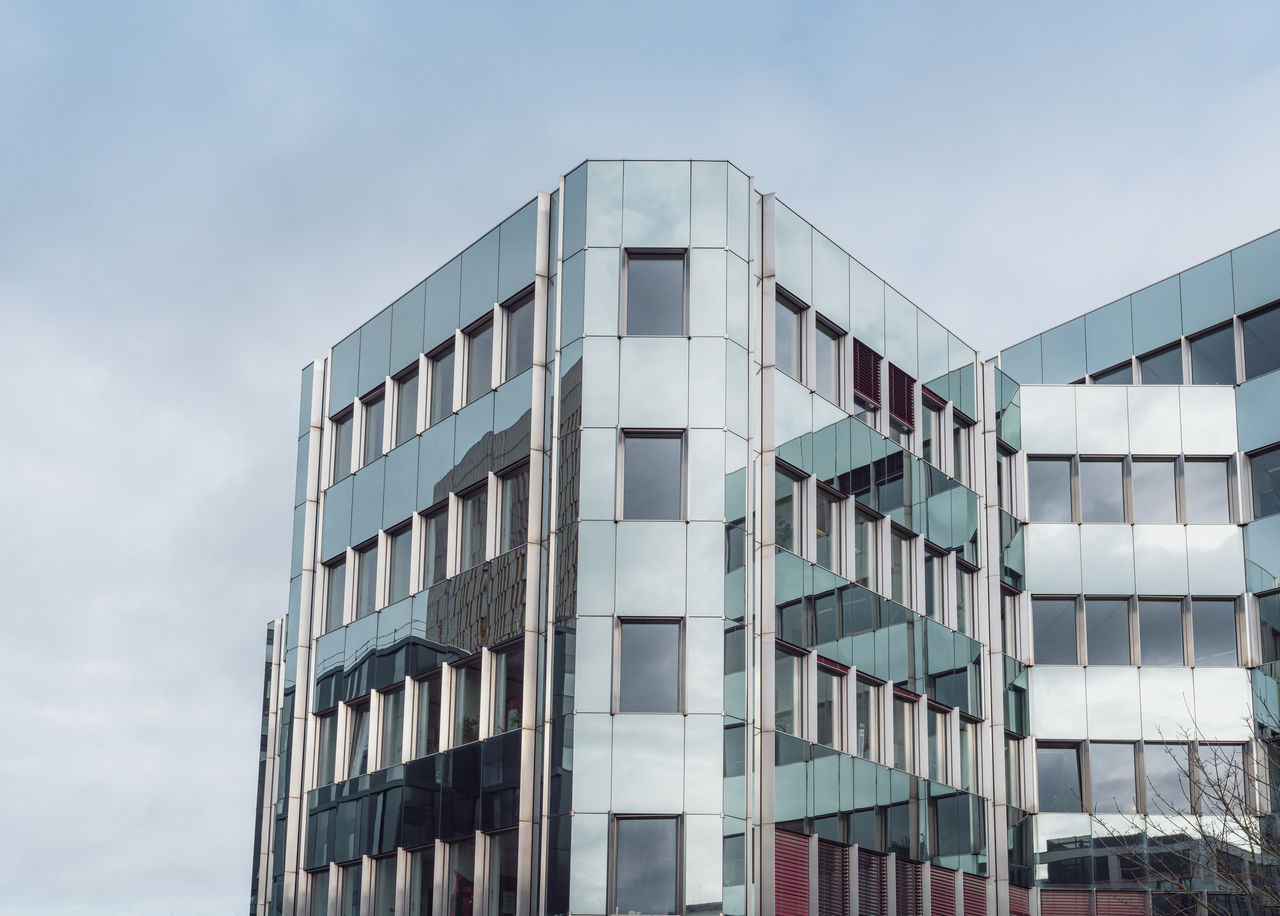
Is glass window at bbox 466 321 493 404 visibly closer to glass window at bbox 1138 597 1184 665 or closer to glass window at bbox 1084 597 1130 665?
glass window at bbox 1084 597 1130 665

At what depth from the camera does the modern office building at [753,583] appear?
32.2 metres

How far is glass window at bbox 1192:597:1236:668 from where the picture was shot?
4294 centimetres

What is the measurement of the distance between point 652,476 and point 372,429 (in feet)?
34.7

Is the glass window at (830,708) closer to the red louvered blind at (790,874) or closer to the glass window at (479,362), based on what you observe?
the red louvered blind at (790,874)

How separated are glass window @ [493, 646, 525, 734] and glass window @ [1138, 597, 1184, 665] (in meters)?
18.2

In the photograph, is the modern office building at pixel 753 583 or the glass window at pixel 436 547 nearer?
the modern office building at pixel 753 583

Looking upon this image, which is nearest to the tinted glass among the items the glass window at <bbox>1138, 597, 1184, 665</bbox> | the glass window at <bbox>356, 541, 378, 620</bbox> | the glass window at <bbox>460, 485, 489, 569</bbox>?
the glass window at <bbox>460, 485, 489, 569</bbox>

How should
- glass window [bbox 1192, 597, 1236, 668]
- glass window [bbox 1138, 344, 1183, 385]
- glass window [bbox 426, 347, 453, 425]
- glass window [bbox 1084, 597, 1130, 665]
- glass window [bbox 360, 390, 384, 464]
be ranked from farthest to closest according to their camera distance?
1. glass window [bbox 1138, 344, 1183, 385]
2. glass window [bbox 1084, 597, 1130, 665]
3. glass window [bbox 1192, 597, 1236, 668]
4. glass window [bbox 360, 390, 384, 464]
5. glass window [bbox 426, 347, 453, 425]

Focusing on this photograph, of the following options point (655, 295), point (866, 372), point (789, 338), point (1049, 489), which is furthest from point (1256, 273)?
point (655, 295)

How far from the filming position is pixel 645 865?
3092 centimetres

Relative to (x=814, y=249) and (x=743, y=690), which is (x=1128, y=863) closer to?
(x=743, y=690)

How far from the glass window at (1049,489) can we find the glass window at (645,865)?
18.0 metres

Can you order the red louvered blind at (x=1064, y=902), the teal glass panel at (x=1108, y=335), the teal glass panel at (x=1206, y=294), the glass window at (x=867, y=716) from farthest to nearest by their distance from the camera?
1. the teal glass panel at (x=1108, y=335)
2. the teal glass panel at (x=1206, y=294)
3. the red louvered blind at (x=1064, y=902)
4. the glass window at (x=867, y=716)

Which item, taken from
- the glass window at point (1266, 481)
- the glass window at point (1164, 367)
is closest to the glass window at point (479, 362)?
the glass window at point (1164, 367)
